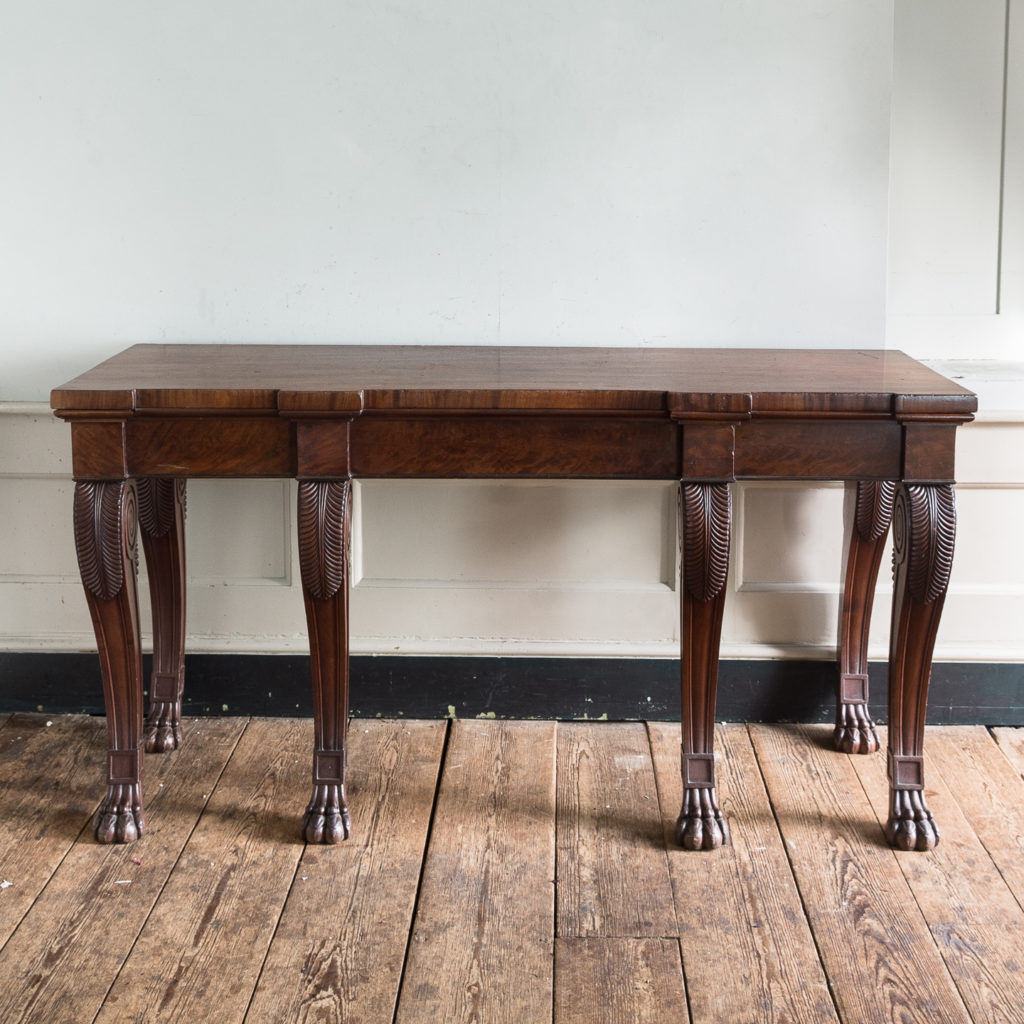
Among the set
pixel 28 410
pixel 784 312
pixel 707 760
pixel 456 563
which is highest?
pixel 784 312

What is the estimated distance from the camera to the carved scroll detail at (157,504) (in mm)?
2680

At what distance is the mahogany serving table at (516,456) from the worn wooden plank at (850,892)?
13 centimetres

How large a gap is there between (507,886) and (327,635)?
58cm

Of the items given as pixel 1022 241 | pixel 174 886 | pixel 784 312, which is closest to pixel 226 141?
pixel 784 312

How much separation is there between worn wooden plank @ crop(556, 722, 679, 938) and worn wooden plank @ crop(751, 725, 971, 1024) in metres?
0.26

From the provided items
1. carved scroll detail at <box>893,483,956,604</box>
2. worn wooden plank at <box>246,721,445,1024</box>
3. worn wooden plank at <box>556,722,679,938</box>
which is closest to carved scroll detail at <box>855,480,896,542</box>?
carved scroll detail at <box>893,483,956,604</box>

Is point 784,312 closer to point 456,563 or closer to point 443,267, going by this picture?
point 443,267

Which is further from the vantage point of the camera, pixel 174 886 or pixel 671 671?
pixel 671 671

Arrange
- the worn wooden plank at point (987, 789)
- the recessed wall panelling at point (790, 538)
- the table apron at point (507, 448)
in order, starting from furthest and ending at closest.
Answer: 1. the recessed wall panelling at point (790, 538)
2. the worn wooden plank at point (987, 789)
3. the table apron at point (507, 448)

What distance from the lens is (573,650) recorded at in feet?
9.58

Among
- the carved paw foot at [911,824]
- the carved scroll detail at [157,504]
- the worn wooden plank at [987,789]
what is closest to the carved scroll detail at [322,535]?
the carved scroll detail at [157,504]

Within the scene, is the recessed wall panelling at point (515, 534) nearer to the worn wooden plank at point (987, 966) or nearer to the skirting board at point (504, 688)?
the skirting board at point (504, 688)

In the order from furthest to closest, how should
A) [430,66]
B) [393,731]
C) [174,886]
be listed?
[393,731], [430,66], [174,886]

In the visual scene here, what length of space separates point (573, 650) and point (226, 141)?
1.45m
